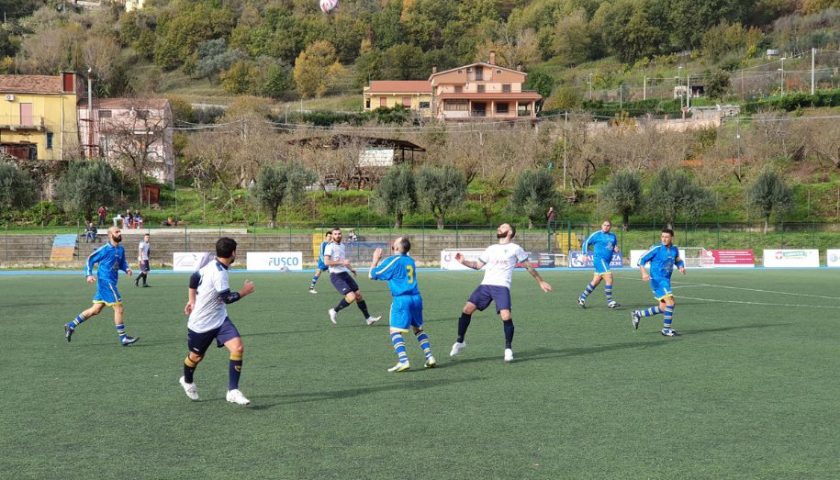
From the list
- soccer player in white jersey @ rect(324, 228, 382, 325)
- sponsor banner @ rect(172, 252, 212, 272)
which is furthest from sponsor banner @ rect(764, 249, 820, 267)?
soccer player in white jersey @ rect(324, 228, 382, 325)

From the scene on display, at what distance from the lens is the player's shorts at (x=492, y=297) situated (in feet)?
36.3

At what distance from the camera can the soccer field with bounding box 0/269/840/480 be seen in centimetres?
636

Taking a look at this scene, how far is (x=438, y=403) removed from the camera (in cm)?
848

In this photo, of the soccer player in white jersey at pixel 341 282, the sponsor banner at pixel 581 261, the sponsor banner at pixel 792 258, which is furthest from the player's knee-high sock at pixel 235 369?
the sponsor banner at pixel 792 258

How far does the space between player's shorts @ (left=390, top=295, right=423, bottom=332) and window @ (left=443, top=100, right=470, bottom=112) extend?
80424mm

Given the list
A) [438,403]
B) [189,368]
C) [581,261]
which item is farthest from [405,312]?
[581,261]

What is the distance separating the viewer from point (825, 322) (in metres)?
15.8

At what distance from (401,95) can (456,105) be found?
12533 mm

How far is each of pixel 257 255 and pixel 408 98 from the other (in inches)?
2535

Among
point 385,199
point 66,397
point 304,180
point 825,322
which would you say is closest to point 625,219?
point 385,199

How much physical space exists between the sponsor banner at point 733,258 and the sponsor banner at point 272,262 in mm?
22348

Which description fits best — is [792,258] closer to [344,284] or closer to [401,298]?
[344,284]

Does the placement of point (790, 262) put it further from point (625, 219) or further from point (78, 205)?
point (78, 205)

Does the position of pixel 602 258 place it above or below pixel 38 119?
below
